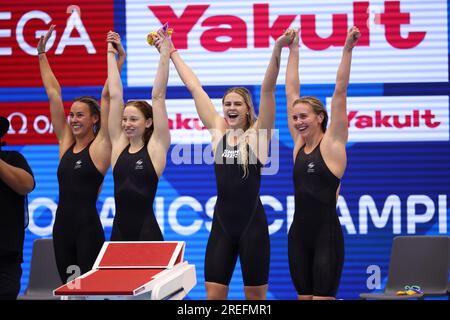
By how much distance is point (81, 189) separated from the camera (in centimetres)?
575

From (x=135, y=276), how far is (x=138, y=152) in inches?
73.6

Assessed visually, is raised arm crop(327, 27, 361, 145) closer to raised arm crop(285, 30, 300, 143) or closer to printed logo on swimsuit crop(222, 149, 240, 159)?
raised arm crop(285, 30, 300, 143)

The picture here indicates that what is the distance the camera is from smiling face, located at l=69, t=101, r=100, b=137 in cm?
582

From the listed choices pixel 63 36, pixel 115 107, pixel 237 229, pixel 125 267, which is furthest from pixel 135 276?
pixel 63 36

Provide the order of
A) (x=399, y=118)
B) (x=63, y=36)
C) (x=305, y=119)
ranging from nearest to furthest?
1. (x=305, y=119)
2. (x=399, y=118)
3. (x=63, y=36)

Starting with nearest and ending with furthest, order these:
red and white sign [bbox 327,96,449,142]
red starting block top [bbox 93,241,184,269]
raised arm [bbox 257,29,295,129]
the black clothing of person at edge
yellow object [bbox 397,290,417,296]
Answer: red starting block top [bbox 93,241,184,269] < the black clothing of person at edge < raised arm [bbox 257,29,295,129] < yellow object [bbox 397,290,417,296] < red and white sign [bbox 327,96,449,142]

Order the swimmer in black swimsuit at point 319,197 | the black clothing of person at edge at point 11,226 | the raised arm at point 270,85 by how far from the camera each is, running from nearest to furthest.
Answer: the black clothing of person at edge at point 11,226 < the swimmer in black swimsuit at point 319,197 < the raised arm at point 270,85

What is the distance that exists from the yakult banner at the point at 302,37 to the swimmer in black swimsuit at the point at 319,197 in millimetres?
2139

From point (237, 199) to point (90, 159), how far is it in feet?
3.76

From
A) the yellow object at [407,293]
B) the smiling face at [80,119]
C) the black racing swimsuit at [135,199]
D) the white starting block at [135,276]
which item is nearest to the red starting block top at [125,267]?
the white starting block at [135,276]

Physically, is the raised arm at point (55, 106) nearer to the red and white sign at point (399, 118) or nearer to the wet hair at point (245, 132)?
the wet hair at point (245, 132)

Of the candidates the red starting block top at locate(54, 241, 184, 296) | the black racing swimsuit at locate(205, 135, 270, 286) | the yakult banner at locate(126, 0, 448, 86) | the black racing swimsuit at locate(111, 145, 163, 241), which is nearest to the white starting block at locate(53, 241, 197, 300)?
the red starting block top at locate(54, 241, 184, 296)

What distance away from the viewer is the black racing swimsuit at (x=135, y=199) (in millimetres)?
5547

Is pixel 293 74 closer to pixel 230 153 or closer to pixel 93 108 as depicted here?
pixel 230 153
